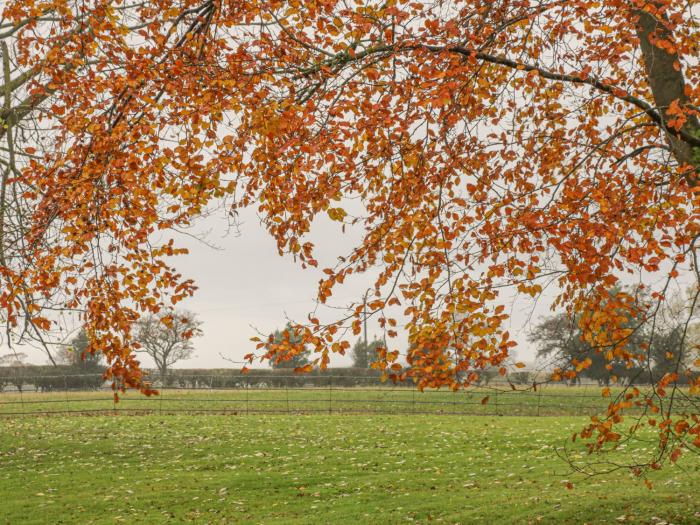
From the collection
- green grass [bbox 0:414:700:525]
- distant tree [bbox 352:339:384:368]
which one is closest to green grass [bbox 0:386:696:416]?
green grass [bbox 0:414:700:525]

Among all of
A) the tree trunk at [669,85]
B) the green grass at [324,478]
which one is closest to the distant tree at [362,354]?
the green grass at [324,478]

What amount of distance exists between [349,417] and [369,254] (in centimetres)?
1517

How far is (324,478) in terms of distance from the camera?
1266 cm

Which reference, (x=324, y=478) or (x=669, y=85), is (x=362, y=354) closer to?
(x=324, y=478)

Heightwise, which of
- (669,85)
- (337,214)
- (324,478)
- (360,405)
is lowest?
(324,478)

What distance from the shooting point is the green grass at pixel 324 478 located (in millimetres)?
9914

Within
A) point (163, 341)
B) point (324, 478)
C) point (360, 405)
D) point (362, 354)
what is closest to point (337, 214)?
point (324, 478)

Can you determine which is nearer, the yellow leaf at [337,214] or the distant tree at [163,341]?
the yellow leaf at [337,214]

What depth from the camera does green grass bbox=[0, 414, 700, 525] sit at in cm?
991

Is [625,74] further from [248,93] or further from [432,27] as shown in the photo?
[248,93]

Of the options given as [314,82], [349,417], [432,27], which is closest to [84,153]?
[314,82]

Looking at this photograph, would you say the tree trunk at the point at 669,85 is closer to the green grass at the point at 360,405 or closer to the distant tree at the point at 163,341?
the green grass at the point at 360,405

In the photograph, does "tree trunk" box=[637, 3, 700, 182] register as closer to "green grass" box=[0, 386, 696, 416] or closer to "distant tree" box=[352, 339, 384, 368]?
"green grass" box=[0, 386, 696, 416]

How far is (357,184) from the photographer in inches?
372
